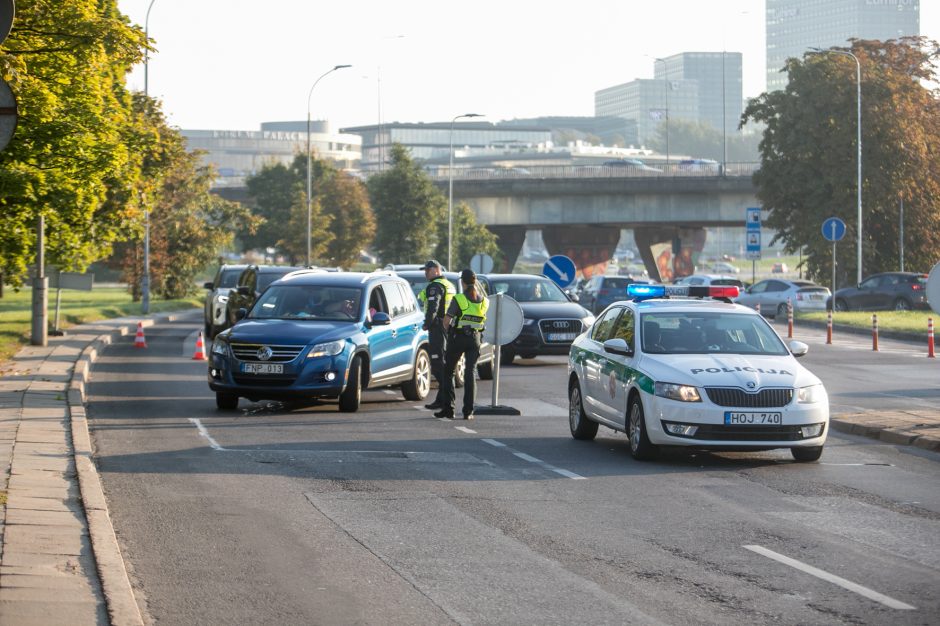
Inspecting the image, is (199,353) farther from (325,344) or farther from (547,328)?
(325,344)

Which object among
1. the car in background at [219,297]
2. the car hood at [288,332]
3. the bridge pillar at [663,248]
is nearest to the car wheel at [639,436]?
the car hood at [288,332]

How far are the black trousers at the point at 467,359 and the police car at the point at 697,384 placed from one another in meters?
2.08

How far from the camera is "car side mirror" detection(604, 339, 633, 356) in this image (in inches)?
550

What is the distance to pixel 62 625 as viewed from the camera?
21.9 feet

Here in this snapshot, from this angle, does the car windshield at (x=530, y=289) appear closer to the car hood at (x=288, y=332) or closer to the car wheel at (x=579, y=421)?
the car hood at (x=288, y=332)

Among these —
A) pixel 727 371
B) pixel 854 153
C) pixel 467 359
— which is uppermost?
pixel 854 153

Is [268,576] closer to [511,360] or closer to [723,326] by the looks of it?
[723,326]

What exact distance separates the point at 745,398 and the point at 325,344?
248 inches

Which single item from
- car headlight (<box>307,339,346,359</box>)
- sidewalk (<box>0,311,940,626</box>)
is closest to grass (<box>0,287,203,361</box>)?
sidewalk (<box>0,311,940,626</box>)

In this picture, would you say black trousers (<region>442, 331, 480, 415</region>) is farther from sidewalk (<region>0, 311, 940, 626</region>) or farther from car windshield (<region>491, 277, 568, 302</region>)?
car windshield (<region>491, 277, 568, 302</region>)

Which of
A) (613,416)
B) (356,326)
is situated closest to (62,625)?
(613,416)

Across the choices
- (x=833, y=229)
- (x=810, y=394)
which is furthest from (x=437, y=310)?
(x=833, y=229)

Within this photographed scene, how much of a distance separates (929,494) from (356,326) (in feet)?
28.5

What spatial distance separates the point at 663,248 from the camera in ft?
308
